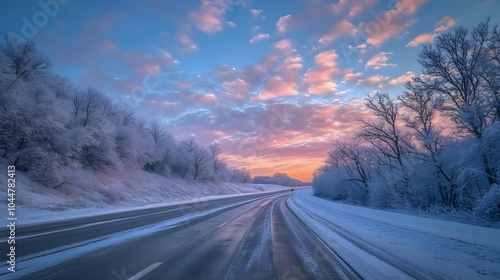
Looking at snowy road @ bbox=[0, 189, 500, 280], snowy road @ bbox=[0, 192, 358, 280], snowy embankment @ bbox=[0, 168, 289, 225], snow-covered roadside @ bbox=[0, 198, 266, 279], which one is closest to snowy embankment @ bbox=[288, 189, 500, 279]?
snowy road @ bbox=[0, 189, 500, 280]

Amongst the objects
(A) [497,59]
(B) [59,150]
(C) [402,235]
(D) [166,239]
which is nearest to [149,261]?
(D) [166,239]

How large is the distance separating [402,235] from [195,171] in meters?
70.1

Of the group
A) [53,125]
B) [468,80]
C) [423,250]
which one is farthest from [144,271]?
[53,125]

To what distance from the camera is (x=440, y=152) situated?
23.3 meters

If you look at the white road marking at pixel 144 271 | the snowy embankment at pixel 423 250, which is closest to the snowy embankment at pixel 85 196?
the white road marking at pixel 144 271

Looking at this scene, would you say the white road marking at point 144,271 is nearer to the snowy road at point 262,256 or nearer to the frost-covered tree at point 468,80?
Result: the snowy road at point 262,256

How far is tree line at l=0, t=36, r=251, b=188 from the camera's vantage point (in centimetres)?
2486

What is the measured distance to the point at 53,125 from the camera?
29.4 meters

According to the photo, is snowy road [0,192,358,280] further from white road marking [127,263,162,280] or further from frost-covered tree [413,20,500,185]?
frost-covered tree [413,20,500,185]

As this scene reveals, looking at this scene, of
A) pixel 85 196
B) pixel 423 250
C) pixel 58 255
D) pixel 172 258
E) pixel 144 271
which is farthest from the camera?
pixel 85 196

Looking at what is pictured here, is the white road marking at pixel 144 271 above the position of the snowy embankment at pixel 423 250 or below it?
below

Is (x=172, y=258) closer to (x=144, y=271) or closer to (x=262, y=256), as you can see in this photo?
(x=144, y=271)

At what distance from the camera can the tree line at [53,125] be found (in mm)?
24859

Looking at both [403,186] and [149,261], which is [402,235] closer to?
[149,261]
